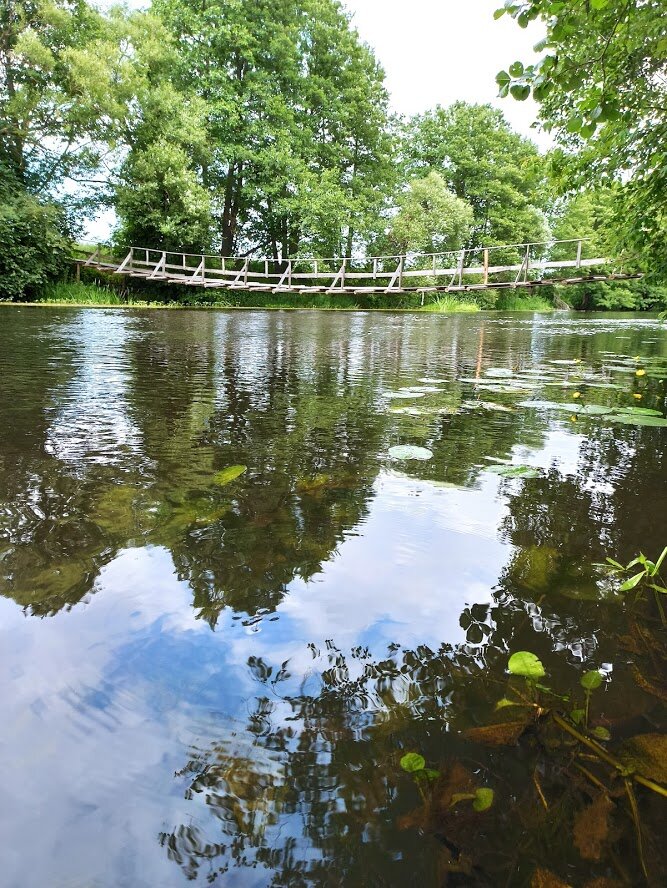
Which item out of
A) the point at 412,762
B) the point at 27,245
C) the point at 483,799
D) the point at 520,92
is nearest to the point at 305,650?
the point at 412,762

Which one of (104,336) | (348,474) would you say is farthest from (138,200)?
(348,474)

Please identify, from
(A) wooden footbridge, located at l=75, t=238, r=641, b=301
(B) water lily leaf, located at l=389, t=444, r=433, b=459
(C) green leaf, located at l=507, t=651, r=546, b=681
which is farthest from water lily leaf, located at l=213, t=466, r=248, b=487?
(A) wooden footbridge, located at l=75, t=238, r=641, b=301

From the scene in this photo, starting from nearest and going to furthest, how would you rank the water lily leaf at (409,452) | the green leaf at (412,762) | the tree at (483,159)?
the green leaf at (412,762) → the water lily leaf at (409,452) → the tree at (483,159)

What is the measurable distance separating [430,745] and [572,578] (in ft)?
2.12

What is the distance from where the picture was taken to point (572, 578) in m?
1.25

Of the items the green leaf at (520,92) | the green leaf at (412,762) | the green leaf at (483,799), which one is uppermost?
the green leaf at (520,92)

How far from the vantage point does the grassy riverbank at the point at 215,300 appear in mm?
17703

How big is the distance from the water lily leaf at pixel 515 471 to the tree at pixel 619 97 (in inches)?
48.7

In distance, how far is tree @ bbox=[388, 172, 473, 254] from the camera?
26859mm

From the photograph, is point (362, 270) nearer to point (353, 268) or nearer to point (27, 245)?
point (353, 268)

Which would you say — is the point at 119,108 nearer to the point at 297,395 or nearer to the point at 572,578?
the point at 297,395

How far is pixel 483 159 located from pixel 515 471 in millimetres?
37976

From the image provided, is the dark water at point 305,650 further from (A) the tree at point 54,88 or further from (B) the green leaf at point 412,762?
(A) the tree at point 54,88

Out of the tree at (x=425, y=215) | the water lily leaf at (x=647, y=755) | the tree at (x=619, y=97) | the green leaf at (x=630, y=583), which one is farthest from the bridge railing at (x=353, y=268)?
the water lily leaf at (x=647, y=755)
